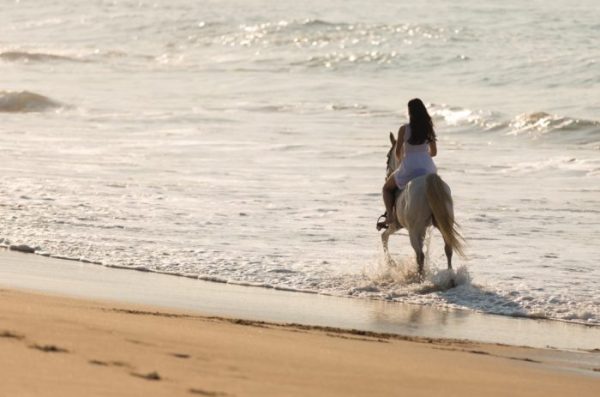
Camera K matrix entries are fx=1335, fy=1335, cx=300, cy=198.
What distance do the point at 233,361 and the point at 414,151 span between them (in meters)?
5.38

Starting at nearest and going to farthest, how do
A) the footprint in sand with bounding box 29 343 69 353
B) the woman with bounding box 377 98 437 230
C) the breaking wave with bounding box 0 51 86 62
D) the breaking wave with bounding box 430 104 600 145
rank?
the footprint in sand with bounding box 29 343 69 353 < the woman with bounding box 377 98 437 230 < the breaking wave with bounding box 430 104 600 145 < the breaking wave with bounding box 0 51 86 62

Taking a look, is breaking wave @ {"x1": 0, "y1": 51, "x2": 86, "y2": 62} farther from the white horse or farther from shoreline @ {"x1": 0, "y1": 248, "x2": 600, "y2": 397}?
shoreline @ {"x1": 0, "y1": 248, "x2": 600, "y2": 397}

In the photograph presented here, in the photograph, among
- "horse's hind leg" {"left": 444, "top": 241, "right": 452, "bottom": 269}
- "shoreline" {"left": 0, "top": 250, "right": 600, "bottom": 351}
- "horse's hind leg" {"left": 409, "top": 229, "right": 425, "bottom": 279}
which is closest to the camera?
"shoreline" {"left": 0, "top": 250, "right": 600, "bottom": 351}

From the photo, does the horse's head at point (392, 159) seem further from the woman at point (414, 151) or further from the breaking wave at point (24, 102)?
the breaking wave at point (24, 102)

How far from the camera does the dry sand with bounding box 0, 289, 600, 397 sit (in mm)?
5391

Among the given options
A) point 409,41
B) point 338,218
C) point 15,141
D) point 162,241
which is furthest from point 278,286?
point 409,41

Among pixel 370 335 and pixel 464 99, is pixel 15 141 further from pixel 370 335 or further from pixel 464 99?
pixel 370 335

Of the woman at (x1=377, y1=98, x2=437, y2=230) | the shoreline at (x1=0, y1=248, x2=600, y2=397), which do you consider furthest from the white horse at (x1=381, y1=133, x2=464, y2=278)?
the shoreline at (x1=0, y1=248, x2=600, y2=397)

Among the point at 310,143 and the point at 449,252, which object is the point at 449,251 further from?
the point at 310,143

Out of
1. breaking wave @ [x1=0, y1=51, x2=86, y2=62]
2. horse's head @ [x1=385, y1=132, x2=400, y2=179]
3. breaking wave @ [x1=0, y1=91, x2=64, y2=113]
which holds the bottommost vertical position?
horse's head @ [x1=385, y1=132, x2=400, y2=179]

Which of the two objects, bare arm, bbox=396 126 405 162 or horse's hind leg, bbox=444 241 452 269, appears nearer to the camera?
horse's hind leg, bbox=444 241 452 269

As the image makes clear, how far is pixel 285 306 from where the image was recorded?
32.4 feet

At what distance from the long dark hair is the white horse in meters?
0.50

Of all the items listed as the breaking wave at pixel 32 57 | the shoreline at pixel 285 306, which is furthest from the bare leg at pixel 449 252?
the breaking wave at pixel 32 57
